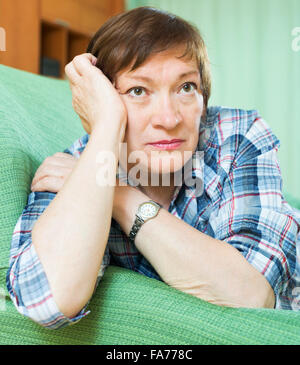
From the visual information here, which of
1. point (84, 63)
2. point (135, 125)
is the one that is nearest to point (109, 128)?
point (135, 125)

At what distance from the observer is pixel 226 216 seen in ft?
3.01

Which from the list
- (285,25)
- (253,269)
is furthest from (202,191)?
(285,25)

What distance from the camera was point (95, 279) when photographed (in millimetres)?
738

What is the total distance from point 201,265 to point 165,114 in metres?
0.33

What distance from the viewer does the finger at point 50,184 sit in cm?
88

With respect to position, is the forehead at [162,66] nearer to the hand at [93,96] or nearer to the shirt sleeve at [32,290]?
the hand at [93,96]

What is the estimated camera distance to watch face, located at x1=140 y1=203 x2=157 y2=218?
2.73 feet

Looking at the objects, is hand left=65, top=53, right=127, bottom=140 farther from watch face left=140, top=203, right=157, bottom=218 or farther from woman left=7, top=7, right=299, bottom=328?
watch face left=140, top=203, right=157, bottom=218

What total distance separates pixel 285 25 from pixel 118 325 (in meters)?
3.35

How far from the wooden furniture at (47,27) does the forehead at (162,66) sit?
2.37 metres

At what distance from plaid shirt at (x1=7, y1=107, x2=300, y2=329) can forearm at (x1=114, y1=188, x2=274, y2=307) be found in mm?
43

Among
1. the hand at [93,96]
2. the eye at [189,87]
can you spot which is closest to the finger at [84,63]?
the hand at [93,96]

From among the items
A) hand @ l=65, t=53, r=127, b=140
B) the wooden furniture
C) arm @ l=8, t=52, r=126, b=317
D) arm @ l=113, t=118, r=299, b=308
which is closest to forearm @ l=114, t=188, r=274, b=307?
arm @ l=113, t=118, r=299, b=308

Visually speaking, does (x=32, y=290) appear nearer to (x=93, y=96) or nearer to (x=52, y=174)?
(x=52, y=174)
